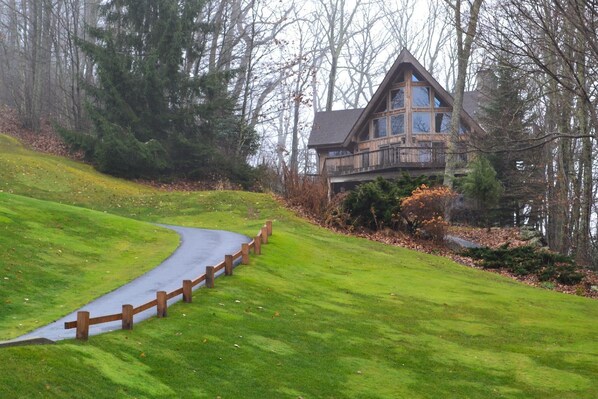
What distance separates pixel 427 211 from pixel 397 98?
1673 centimetres

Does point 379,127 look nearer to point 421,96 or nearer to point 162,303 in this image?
point 421,96

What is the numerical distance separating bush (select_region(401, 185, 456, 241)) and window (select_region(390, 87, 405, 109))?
15.0 meters

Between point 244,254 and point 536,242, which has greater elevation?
point 244,254

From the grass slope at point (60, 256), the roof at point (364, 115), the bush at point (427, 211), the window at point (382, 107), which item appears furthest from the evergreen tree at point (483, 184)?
the grass slope at point (60, 256)

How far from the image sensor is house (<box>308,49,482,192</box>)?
43.6 m

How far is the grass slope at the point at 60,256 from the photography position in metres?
15.1

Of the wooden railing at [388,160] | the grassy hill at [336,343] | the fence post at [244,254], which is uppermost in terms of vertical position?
the wooden railing at [388,160]

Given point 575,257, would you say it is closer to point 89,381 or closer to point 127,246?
point 127,246

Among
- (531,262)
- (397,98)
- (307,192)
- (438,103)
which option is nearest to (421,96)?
(438,103)

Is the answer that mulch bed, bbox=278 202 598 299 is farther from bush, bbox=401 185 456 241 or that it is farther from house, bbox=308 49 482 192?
house, bbox=308 49 482 192

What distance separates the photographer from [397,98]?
159 feet

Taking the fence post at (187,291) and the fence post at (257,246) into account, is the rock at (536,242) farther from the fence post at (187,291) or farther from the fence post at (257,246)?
the fence post at (187,291)

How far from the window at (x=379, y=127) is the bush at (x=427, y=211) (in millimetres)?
16204

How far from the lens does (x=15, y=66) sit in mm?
61906
